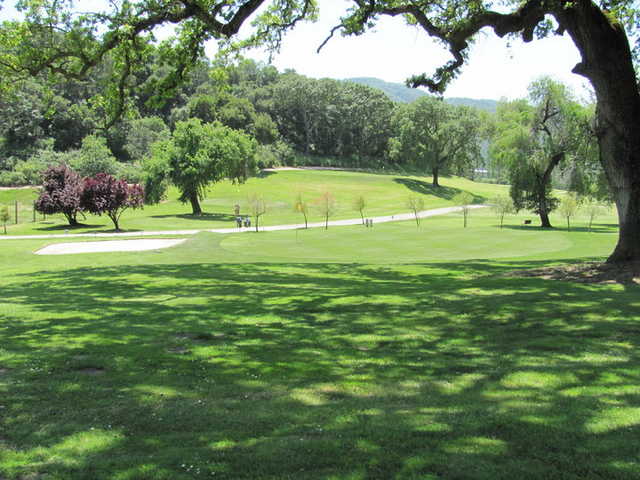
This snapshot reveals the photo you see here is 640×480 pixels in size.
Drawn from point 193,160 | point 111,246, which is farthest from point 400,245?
point 193,160

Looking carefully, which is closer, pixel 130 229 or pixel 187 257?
pixel 187 257

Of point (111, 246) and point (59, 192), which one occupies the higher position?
point (59, 192)

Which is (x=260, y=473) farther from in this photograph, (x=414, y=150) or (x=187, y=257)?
(x=414, y=150)

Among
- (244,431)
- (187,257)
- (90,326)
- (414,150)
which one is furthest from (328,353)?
(414,150)

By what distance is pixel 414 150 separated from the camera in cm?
10000

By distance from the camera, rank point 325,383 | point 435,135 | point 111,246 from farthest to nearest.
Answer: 1. point 435,135
2. point 111,246
3. point 325,383

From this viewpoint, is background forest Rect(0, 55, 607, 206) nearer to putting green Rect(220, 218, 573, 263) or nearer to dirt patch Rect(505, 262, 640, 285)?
dirt patch Rect(505, 262, 640, 285)

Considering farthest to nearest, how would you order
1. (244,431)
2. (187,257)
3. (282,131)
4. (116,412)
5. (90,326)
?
(282,131) → (187,257) → (90,326) → (116,412) → (244,431)

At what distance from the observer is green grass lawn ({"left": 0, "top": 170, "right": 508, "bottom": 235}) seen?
2222 inches

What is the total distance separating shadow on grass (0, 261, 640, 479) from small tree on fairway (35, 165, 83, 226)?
42.3 m

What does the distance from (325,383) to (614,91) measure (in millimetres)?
10400

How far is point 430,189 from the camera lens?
A: 105500 mm

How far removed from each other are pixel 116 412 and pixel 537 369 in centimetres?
478

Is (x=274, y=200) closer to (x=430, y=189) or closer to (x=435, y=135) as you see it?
(x=435, y=135)
